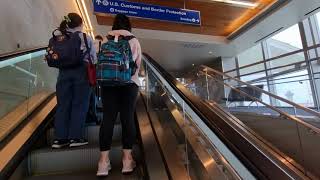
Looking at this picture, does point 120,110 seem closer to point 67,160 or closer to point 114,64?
point 114,64

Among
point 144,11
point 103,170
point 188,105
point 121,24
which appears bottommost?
point 103,170

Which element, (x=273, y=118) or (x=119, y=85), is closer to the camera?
(x=119, y=85)

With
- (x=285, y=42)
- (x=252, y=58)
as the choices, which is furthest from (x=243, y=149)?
(x=252, y=58)

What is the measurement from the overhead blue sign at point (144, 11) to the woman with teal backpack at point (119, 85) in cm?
328

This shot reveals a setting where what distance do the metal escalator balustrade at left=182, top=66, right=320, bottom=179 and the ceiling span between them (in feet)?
5.81

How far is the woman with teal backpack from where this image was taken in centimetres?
215

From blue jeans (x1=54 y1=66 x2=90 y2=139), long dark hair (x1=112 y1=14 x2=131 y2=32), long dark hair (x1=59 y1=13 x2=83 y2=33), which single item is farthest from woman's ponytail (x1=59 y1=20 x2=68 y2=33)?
long dark hair (x1=112 y1=14 x2=131 y2=32)

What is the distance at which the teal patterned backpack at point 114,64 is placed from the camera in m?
2.16

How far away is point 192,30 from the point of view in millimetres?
8617

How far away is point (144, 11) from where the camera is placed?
18.8 ft

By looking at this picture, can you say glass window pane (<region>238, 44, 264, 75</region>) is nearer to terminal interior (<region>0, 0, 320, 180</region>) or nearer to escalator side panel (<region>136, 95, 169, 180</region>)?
terminal interior (<region>0, 0, 320, 180</region>)

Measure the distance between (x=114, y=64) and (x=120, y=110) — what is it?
42cm

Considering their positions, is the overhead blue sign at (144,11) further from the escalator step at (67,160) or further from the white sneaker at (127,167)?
the white sneaker at (127,167)

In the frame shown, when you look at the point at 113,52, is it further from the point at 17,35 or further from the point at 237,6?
the point at 237,6
